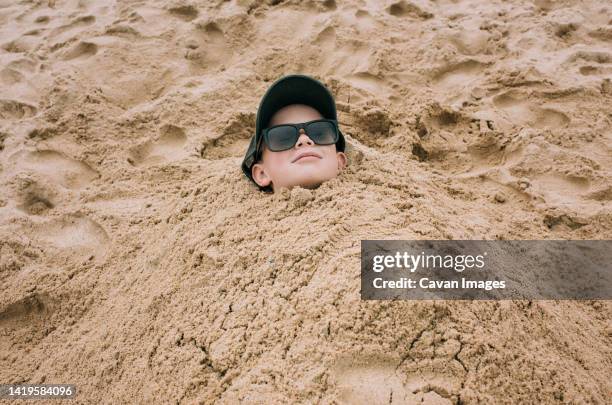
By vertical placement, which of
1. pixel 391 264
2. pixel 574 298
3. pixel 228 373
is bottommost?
pixel 574 298

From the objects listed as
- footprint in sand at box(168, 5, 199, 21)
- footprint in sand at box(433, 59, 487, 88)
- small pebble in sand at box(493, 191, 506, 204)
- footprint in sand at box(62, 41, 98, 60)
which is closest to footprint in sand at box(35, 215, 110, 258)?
footprint in sand at box(62, 41, 98, 60)

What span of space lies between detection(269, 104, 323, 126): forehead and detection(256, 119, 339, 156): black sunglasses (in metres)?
0.09

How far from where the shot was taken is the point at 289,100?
2156 mm

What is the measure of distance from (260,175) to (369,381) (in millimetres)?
1140

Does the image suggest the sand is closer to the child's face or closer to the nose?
the child's face

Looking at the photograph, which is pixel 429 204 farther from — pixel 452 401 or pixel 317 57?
pixel 317 57

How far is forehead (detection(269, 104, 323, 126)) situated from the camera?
2.11 metres

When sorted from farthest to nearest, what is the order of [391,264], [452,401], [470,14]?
1. [470,14]
2. [391,264]
3. [452,401]

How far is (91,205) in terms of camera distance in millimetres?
2316

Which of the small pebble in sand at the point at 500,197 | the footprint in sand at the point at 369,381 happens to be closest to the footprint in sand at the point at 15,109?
the footprint in sand at the point at 369,381

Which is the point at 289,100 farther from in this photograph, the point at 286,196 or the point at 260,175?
the point at 286,196

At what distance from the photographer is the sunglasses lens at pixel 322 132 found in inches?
78.7

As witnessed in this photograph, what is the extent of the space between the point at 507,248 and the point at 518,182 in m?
0.49

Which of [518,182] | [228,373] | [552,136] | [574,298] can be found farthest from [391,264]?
[552,136]
